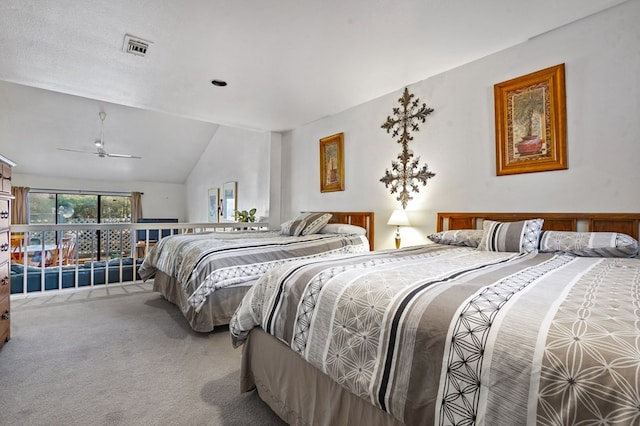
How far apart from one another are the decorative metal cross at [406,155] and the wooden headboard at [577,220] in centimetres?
64

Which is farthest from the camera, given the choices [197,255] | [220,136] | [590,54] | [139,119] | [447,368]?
[220,136]

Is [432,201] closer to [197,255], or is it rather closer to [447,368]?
[197,255]

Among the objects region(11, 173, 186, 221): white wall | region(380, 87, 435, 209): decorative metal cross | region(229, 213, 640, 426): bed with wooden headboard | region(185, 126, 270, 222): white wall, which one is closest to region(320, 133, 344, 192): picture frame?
region(380, 87, 435, 209): decorative metal cross

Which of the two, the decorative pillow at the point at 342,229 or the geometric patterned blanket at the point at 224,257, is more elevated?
the decorative pillow at the point at 342,229

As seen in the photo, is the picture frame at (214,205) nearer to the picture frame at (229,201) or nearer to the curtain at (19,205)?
the picture frame at (229,201)

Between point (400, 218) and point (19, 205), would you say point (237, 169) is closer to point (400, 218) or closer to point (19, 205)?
point (400, 218)

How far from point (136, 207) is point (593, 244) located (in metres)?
9.10

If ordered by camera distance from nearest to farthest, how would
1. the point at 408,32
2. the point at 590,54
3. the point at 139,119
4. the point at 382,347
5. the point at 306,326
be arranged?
the point at 382,347
the point at 306,326
the point at 590,54
the point at 408,32
the point at 139,119

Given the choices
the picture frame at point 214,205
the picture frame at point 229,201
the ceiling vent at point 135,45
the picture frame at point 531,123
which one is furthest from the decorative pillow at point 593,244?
the picture frame at point 214,205

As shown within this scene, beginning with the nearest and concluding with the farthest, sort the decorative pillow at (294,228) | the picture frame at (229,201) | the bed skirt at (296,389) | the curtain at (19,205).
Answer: the bed skirt at (296,389), the decorative pillow at (294,228), the picture frame at (229,201), the curtain at (19,205)

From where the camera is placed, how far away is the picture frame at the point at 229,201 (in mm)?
6266

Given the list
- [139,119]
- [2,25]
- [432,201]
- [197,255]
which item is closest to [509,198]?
[432,201]

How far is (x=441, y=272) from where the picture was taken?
1282 mm

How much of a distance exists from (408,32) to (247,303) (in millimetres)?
2273
